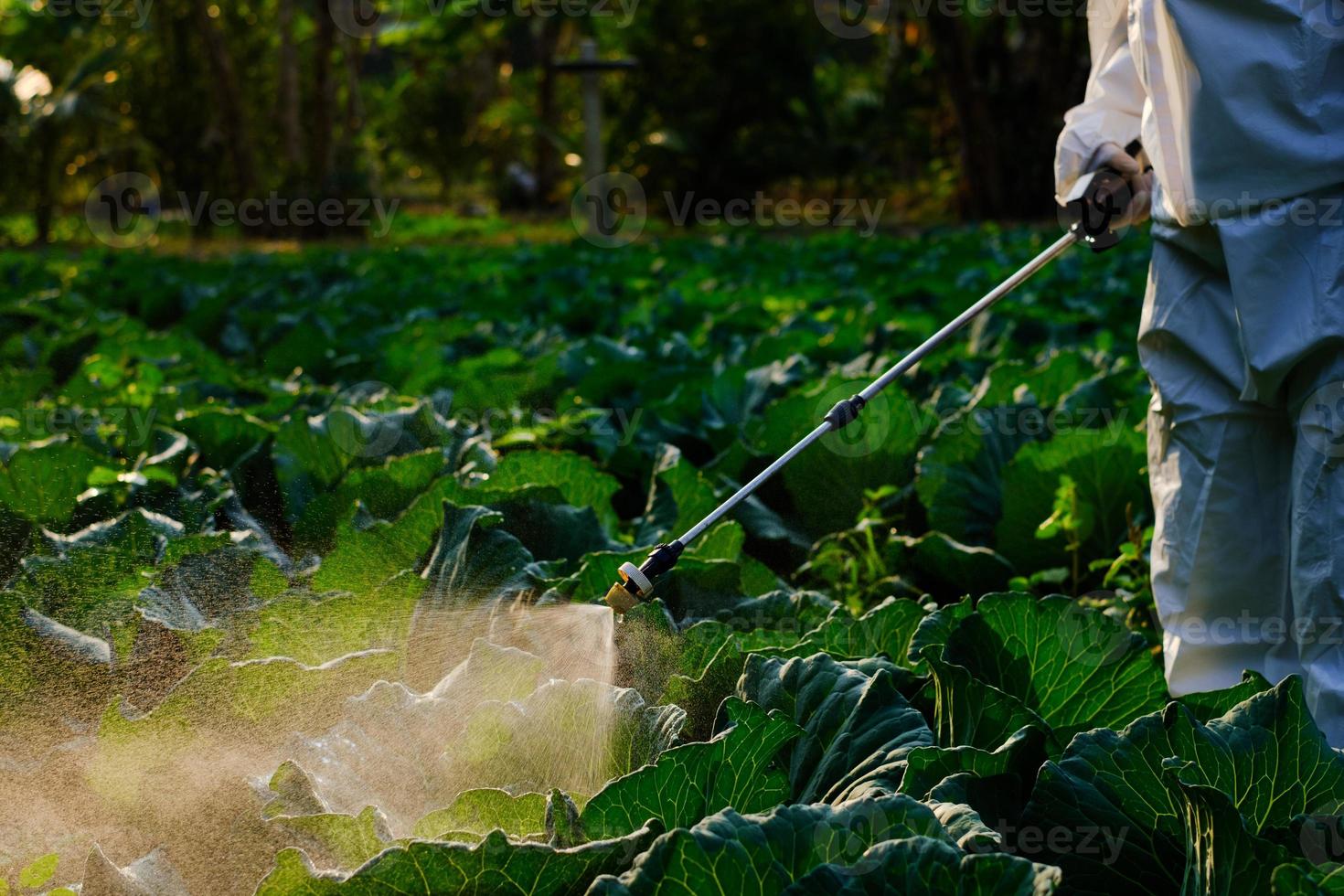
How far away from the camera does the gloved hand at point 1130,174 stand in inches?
109

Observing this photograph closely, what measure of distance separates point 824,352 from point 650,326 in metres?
1.30

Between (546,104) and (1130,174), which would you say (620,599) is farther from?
(546,104)

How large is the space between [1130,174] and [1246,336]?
0.59 m

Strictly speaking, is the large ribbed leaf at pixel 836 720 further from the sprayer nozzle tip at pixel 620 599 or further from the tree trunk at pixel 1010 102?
the tree trunk at pixel 1010 102

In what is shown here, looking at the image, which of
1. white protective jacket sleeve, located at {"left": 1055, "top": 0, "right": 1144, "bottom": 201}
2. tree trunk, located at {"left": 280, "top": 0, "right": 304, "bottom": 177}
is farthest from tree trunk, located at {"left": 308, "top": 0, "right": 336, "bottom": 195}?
white protective jacket sleeve, located at {"left": 1055, "top": 0, "right": 1144, "bottom": 201}

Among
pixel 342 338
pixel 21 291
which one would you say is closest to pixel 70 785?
pixel 342 338

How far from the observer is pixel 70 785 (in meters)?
2.15

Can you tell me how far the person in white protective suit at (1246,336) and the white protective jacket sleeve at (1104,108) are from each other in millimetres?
41

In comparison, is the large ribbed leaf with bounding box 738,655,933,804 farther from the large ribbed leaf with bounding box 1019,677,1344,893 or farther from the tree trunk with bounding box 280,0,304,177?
the tree trunk with bounding box 280,0,304,177

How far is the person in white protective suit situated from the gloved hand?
0.09 metres

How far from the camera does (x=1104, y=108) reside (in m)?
2.82

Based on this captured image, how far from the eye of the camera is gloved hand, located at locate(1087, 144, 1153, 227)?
276cm

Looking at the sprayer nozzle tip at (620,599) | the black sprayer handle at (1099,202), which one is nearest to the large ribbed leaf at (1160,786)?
the sprayer nozzle tip at (620,599)

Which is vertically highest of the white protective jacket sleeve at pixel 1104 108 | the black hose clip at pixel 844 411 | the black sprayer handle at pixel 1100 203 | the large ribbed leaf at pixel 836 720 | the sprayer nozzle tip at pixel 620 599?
the white protective jacket sleeve at pixel 1104 108
